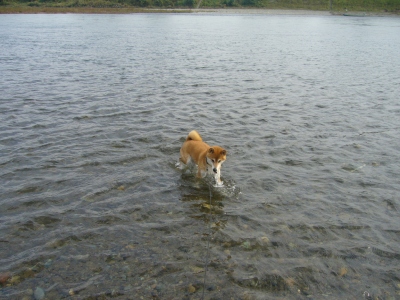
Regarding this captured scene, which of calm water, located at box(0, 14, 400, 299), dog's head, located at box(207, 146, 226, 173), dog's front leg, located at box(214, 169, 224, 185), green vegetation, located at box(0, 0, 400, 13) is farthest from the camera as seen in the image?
green vegetation, located at box(0, 0, 400, 13)

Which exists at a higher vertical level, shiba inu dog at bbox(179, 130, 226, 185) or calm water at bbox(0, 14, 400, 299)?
shiba inu dog at bbox(179, 130, 226, 185)

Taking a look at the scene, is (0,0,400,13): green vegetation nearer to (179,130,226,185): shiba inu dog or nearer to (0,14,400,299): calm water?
(0,14,400,299): calm water

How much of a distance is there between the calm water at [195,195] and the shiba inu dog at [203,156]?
33 cm

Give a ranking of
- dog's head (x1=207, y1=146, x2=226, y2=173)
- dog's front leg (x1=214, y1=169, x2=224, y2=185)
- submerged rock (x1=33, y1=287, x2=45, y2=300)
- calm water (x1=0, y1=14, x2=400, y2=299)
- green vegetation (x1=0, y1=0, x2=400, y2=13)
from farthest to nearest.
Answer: green vegetation (x1=0, y1=0, x2=400, y2=13) < dog's front leg (x1=214, y1=169, x2=224, y2=185) < dog's head (x1=207, y1=146, x2=226, y2=173) < calm water (x1=0, y1=14, x2=400, y2=299) < submerged rock (x1=33, y1=287, x2=45, y2=300)

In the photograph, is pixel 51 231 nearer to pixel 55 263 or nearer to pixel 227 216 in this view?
pixel 55 263

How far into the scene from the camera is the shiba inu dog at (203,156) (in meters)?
6.80

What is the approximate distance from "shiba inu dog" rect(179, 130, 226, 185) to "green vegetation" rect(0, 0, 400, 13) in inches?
3955

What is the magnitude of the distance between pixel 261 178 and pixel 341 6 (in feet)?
432

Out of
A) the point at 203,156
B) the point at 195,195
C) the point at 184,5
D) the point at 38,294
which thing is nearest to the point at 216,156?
the point at 203,156

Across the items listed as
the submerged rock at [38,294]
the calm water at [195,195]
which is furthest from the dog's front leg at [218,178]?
the submerged rock at [38,294]

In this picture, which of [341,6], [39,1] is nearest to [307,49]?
[341,6]

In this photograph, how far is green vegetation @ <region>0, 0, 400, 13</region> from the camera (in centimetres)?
10388

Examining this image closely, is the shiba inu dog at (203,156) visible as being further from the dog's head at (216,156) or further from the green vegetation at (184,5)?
the green vegetation at (184,5)

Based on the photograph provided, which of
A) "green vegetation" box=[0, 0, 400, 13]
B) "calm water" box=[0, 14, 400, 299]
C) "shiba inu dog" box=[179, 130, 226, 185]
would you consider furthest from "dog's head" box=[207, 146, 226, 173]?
"green vegetation" box=[0, 0, 400, 13]
